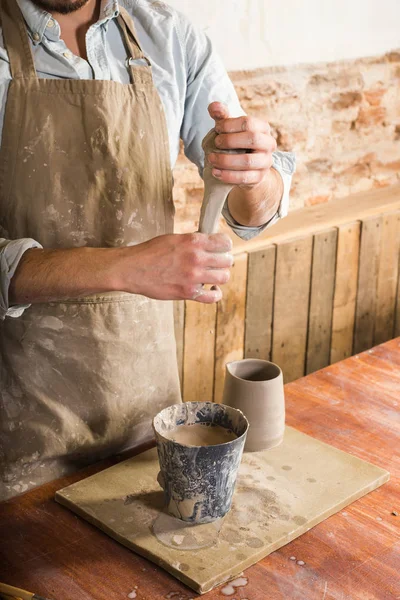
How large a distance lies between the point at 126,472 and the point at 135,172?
0.61 metres

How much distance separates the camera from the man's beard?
1527 mm

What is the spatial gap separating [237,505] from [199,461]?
167mm

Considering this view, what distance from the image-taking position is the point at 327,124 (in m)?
3.01

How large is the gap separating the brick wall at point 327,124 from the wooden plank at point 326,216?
44mm

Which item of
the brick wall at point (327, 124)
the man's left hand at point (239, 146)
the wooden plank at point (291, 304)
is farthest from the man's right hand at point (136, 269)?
the wooden plank at point (291, 304)

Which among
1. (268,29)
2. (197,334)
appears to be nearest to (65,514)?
(197,334)

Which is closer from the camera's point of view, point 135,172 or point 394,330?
point 135,172

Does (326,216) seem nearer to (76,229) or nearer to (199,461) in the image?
(76,229)

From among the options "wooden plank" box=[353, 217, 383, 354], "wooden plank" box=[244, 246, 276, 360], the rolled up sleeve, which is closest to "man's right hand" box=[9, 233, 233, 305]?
the rolled up sleeve

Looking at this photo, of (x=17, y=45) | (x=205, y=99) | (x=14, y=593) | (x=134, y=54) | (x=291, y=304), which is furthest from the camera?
(x=291, y=304)

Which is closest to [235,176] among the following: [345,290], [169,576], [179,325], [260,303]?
[169,576]

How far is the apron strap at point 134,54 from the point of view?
1.64 meters

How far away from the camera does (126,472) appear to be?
4.92 ft

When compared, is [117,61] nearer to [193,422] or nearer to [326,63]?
[193,422]
